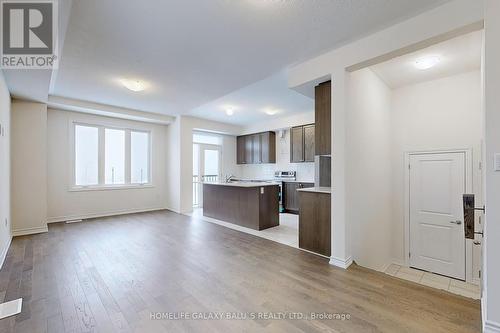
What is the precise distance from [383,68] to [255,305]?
3.73 meters

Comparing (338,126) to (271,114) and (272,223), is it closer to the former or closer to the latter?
(272,223)

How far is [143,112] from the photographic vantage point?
19.4 ft

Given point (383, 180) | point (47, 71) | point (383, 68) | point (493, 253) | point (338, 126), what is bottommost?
point (493, 253)

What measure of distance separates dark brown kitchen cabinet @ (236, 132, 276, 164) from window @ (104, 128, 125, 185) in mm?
3800

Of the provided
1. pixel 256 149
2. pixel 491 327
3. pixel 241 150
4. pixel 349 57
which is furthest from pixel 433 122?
pixel 241 150

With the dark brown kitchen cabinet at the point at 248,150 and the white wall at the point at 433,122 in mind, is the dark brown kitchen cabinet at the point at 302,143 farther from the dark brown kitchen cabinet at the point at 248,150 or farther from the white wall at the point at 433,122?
the white wall at the point at 433,122

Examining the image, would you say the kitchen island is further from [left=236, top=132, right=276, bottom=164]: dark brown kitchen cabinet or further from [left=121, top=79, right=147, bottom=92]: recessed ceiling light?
[left=121, top=79, right=147, bottom=92]: recessed ceiling light

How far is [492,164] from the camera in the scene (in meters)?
1.65

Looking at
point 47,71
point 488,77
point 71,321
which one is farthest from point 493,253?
point 47,71

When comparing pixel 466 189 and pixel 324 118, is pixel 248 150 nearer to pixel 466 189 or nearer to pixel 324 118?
pixel 324 118

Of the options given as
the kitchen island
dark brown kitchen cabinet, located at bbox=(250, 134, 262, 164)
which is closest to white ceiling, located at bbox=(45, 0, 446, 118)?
the kitchen island

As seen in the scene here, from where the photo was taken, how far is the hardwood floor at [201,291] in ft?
5.85

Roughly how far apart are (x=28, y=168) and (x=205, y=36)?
4.35 m

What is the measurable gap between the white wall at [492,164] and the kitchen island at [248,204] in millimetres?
3336
